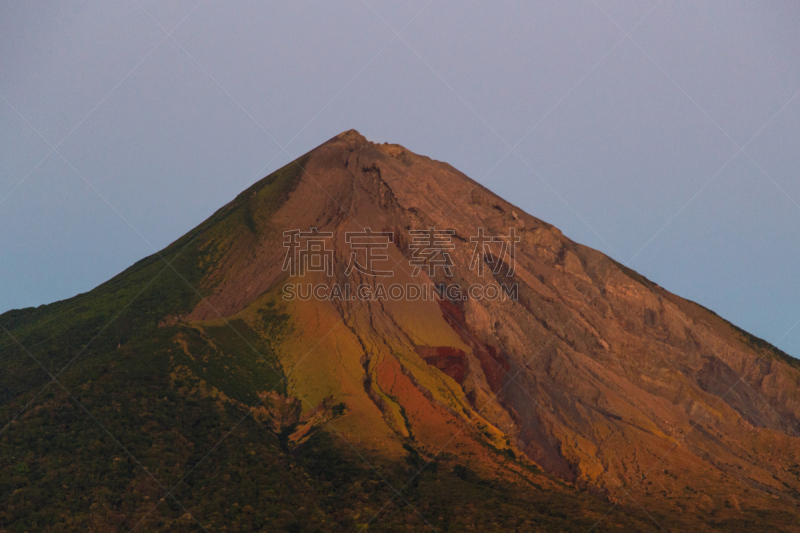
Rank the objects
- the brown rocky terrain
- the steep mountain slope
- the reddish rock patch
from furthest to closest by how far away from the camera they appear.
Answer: the reddish rock patch
the brown rocky terrain
the steep mountain slope

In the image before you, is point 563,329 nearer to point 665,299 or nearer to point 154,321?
point 665,299

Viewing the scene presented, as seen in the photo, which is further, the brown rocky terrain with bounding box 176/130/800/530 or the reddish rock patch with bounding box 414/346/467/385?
the reddish rock patch with bounding box 414/346/467/385

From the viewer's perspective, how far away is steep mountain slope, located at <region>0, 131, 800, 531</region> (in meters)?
44.2

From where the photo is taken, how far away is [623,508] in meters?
46.4

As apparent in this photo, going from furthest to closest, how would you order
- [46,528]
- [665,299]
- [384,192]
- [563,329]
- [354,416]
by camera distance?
[665,299] < [384,192] < [563,329] < [354,416] < [46,528]

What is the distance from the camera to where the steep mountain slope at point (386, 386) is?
145ft

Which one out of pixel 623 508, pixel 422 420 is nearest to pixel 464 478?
pixel 422 420

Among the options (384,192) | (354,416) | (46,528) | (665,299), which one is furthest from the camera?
(665,299)

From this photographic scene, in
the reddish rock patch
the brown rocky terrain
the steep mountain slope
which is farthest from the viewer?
the reddish rock patch

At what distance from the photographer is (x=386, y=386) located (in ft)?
174

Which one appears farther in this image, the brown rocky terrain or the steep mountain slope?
the brown rocky terrain

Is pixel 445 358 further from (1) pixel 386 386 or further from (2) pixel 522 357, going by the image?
(2) pixel 522 357

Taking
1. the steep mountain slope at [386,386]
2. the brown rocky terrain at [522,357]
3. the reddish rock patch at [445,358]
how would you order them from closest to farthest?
the steep mountain slope at [386,386], the brown rocky terrain at [522,357], the reddish rock patch at [445,358]

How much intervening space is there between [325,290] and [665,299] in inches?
1248
